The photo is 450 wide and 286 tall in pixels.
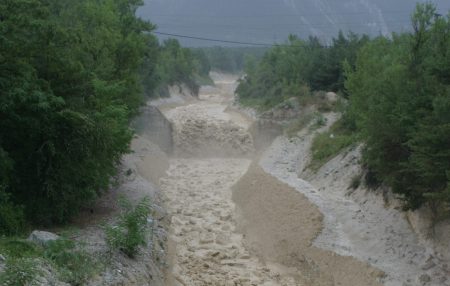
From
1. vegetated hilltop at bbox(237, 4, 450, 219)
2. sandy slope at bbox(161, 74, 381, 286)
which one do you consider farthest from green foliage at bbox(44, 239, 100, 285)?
vegetated hilltop at bbox(237, 4, 450, 219)

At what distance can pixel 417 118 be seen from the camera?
1602cm

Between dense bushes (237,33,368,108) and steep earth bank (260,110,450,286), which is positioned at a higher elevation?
dense bushes (237,33,368,108)

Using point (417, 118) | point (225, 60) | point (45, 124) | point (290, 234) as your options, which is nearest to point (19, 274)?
point (45, 124)

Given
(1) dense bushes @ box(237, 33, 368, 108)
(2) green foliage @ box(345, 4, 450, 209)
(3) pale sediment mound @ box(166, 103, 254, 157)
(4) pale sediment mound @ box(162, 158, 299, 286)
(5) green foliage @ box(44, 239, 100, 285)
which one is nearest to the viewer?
(5) green foliage @ box(44, 239, 100, 285)

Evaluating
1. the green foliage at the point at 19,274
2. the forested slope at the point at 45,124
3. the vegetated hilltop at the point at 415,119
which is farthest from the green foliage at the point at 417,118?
the green foliage at the point at 19,274

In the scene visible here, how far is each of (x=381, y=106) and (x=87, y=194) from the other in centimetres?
905

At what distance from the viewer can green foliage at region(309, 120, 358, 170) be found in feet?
86.4

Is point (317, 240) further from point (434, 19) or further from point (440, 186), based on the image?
point (434, 19)

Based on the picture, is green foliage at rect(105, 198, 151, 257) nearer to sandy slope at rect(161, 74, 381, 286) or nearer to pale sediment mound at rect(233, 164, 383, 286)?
sandy slope at rect(161, 74, 381, 286)

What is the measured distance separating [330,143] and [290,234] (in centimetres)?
998

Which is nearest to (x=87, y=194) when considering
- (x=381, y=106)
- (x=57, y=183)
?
(x=57, y=183)

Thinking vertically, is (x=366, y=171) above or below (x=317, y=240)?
above

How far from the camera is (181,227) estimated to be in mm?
21719

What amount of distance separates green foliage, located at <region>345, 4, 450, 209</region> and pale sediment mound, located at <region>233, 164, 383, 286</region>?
264cm
